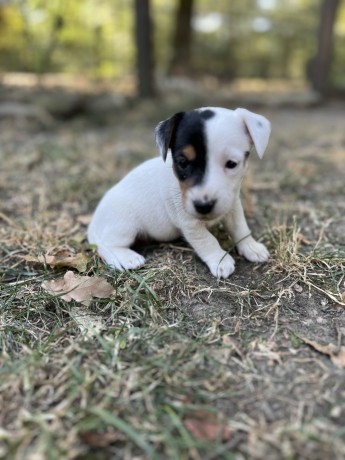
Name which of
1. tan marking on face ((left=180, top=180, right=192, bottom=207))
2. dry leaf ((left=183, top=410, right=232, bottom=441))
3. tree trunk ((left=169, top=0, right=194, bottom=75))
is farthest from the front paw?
tree trunk ((left=169, top=0, right=194, bottom=75))

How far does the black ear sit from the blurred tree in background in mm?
6845

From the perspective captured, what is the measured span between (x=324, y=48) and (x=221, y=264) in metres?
8.26

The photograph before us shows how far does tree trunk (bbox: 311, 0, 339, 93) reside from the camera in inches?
364

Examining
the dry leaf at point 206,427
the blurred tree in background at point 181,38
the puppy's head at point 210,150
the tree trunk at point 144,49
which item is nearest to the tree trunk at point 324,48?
the blurred tree in background at point 181,38

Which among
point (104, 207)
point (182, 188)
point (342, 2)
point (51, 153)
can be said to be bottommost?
point (51, 153)

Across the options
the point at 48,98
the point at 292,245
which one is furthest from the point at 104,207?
the point at 48,98

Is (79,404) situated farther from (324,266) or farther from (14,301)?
(324,266)

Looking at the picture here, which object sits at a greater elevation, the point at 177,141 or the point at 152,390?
the point at 177,141

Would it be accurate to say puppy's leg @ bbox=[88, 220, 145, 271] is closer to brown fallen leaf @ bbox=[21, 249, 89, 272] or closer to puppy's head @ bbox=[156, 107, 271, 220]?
brown fallen leaf @ bbox=[21, 249, 89, 272]

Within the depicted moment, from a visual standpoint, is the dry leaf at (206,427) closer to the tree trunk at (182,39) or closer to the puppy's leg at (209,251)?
the puppy's leg at (209,251)

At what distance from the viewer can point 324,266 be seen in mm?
3223

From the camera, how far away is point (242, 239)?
3.35 m

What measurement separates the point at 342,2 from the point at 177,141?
31.1 ft

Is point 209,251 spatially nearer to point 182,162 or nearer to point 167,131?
point 182,162
